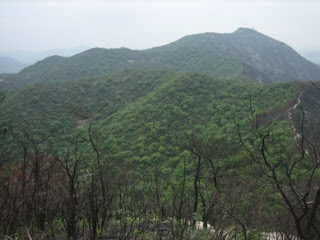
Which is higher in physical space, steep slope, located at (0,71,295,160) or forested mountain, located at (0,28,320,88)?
forested mountain, located at (0,28,320,88)

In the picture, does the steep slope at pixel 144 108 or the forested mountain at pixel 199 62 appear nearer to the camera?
the steep slope at pixel 144 108

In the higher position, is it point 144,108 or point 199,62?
point 199,62

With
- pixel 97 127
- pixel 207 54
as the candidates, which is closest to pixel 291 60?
pixel 207 54

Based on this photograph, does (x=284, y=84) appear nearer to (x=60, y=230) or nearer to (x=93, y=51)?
(x=60, y=230)

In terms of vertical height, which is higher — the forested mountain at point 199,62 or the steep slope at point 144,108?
the forested mountain at point 199,62

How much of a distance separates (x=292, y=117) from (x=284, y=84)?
805 centimetres

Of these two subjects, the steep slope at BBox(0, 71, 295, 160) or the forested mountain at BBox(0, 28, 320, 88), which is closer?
the steep slope at BBox(0, 71, 295, 160)

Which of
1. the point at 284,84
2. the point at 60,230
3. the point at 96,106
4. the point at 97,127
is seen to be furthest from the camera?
the point at 96,106

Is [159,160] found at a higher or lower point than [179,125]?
lower

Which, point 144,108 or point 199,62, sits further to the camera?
point 199,62

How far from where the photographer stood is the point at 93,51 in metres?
66.6

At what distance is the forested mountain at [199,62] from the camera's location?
55409 mm

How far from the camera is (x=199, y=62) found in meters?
63.1

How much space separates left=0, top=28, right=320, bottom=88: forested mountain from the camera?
55409mm
